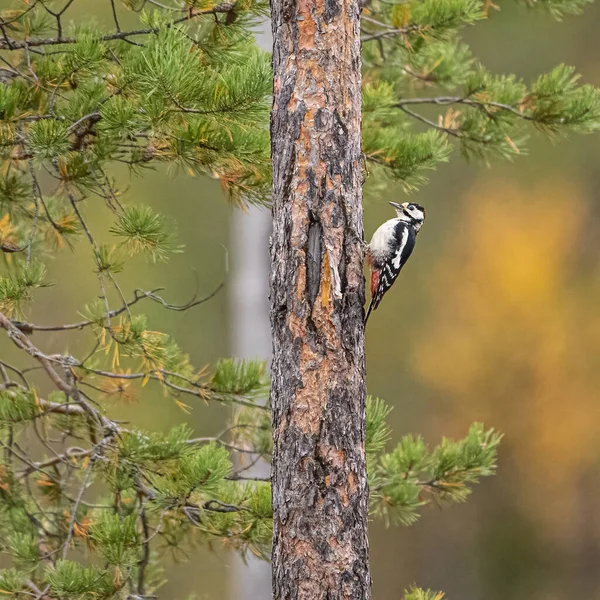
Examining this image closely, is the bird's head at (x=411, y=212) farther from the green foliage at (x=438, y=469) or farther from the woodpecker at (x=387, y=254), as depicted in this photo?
the green foliage at (x=438, y=469)

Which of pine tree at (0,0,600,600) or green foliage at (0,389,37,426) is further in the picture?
green foliage at (0,389,37,426)

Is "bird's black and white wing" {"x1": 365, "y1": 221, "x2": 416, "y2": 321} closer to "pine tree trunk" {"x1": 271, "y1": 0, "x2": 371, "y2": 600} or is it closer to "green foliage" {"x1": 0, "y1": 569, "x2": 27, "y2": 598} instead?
"pine tree trunk" {"x1": 271, "y1": 0, "x2": 371, "y2": 600}

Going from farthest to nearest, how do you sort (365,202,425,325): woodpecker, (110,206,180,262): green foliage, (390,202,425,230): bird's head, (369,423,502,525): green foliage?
(390,202,425,230): bird's head → (365,202,425,325): woodpecker → (369,423,502,525): green foliage → (110,206,180,262): green foliage

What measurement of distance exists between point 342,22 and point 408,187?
38.8 inches

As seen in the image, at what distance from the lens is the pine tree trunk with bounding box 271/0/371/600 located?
7.20 feet

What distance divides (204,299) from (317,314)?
40 cm

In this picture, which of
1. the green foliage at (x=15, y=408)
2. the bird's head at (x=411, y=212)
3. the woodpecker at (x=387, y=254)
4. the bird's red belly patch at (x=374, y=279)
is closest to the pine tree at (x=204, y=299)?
the green foliage at (x=15, y=408)

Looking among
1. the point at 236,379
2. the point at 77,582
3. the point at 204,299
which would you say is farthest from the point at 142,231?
the point at 77,582

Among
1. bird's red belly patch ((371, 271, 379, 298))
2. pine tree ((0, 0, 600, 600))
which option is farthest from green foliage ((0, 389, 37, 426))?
bird's red belly patch ((371, 271, 379, 298))

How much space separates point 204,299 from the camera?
249 cm

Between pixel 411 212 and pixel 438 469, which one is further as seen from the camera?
pixel 411 212

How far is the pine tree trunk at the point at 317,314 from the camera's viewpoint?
7.20 feet

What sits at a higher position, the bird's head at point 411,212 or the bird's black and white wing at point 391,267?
the bird's head at point 411,212

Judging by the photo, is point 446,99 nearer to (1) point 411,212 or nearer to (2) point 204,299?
(1) point 411,212
